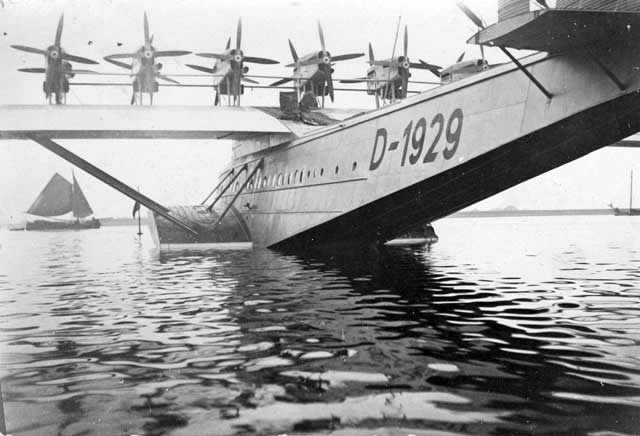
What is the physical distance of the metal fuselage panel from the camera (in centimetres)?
1055

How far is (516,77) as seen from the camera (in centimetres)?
1167

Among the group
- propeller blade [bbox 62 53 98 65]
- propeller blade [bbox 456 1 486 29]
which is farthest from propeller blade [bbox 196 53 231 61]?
propeller blade [bbox 456 1 486 29]

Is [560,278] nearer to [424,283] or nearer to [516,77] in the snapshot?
[424,283]

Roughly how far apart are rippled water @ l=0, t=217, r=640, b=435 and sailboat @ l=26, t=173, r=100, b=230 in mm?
66191

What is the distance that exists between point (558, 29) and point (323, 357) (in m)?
6.38

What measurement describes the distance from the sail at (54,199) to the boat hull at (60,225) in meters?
2.17

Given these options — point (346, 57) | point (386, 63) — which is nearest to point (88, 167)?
point (346, 57)

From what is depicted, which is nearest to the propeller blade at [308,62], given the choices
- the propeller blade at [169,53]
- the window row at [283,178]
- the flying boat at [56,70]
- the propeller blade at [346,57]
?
the propeller blade at [346,57]

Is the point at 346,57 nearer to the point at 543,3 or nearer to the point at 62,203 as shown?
the point at 543,3

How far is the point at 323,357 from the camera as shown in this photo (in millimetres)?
5516

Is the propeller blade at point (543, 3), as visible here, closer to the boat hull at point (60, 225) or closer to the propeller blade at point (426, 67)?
the propeller blade at point (426, 67)

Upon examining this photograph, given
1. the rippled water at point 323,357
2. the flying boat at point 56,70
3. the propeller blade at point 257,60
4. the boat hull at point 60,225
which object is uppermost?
the propeller blade at point 257,60

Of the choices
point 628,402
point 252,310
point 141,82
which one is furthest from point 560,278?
point 141,82

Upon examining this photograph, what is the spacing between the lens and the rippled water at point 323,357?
389 cm
